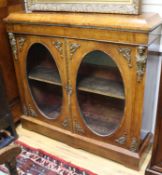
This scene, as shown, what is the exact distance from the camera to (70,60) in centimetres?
150

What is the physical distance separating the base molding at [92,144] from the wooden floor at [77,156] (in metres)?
0.03

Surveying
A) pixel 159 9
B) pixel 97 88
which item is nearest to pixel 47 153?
pixel 97 88

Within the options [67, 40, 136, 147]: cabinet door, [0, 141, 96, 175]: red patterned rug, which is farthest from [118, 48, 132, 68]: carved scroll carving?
[0, 141, 96, 175]: red patterned rug

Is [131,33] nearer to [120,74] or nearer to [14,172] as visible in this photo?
[120,74]

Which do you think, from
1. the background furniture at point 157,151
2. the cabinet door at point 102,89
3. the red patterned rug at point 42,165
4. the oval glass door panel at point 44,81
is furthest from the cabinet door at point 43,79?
the background furniture at point 157,151

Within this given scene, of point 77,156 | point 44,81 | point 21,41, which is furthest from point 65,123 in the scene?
point 21,41

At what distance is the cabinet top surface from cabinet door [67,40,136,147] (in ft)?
0.38

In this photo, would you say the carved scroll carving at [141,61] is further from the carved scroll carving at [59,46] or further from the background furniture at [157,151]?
the carved scroll carving at [59,46]

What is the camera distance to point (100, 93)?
152 cm

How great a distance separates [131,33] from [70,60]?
45 centimetres

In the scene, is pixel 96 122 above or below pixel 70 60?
below

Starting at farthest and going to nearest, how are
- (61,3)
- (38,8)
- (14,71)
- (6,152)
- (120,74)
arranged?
(14,71) < (38,8) < (61,3) < (120,74) < (6,152)

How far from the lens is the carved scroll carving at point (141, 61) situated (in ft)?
3.98

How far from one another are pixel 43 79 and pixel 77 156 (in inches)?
24.7
